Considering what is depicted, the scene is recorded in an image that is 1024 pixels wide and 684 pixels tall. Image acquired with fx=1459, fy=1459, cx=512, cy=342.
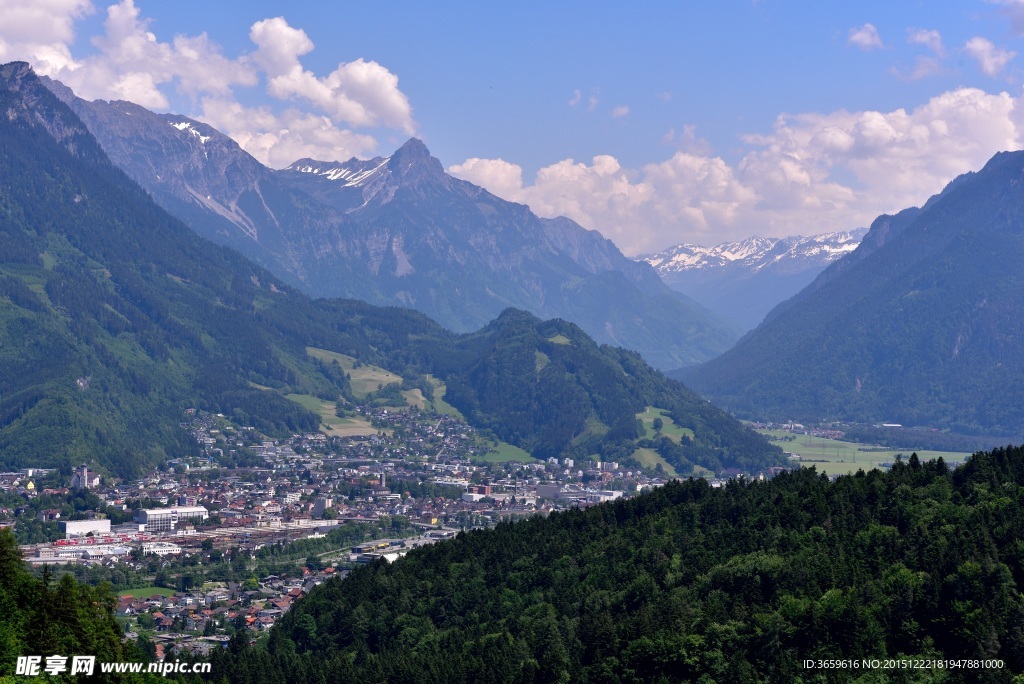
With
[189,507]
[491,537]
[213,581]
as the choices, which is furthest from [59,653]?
[189,507]

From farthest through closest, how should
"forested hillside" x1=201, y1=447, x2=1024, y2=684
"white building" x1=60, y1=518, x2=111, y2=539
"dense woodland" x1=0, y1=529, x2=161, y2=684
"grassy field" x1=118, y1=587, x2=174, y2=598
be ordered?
"white building" x1=60, y1=518, x2=111, y2=539, "grassy field" x1=118, y1=587, x2=174, y2=598, "forested hillside" x1=201, y1=447, x2=1024, y2=684, "dense woodland" x1=0, y1=529, x2=161, y2=684

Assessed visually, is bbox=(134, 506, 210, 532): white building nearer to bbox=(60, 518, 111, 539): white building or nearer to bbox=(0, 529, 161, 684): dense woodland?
bbox=(60, 518, 111, 539): white building

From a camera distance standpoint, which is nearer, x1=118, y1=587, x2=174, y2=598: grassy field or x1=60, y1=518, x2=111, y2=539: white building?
x1=118, y1=587, x2=174, y2=598: grassy field

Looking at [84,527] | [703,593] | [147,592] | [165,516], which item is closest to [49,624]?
[703,593]

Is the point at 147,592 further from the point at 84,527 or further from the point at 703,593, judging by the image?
the point at 703,593

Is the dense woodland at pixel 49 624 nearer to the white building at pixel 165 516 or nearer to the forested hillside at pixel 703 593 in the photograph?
the forested hillside at pixel 703 593

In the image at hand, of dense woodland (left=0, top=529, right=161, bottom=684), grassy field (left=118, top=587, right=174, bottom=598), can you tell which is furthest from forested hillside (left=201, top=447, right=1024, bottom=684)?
grassy field (left=118, top=587, right=174, bottom=598)
